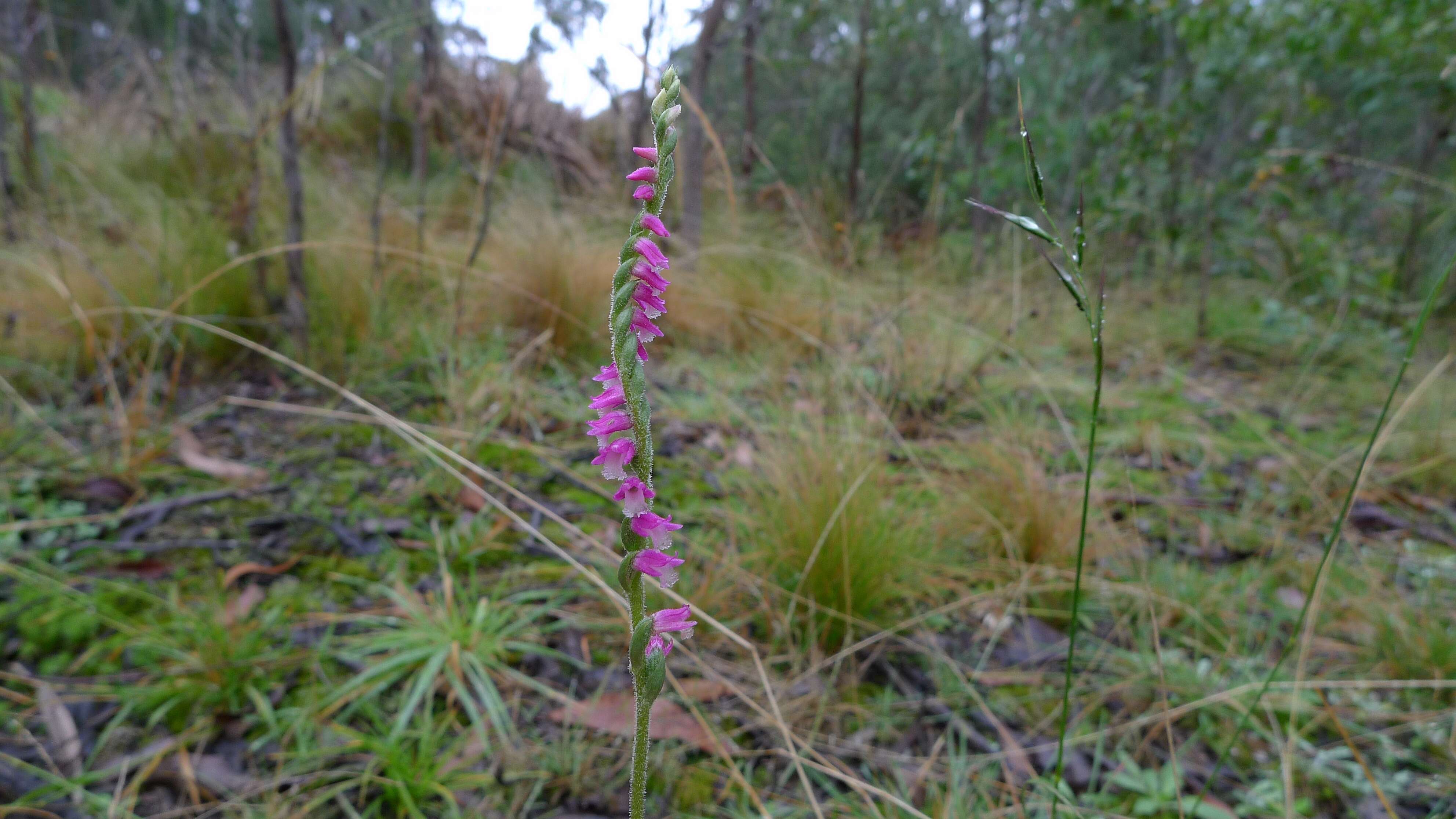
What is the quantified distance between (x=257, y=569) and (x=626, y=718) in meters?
0.97

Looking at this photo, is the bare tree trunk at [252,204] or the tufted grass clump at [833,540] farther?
the bare tree trunk at [252,204]

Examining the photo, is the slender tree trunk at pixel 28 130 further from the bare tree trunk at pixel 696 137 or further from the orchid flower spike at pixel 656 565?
the orchid flower spike at pixel 656 565

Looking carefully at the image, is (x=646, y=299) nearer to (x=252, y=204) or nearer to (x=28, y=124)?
(x=252, y=204)

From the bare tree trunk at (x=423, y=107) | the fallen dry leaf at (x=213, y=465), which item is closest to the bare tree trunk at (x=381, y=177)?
the bare tree trunk at (x=423, y=107)

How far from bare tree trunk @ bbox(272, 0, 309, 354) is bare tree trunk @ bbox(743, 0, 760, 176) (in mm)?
2343

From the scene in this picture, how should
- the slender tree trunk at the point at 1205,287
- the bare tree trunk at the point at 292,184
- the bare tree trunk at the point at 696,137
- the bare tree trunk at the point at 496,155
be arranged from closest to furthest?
the bare tree trunk at the point at 292,184
the bare tree trunk at the point at 496,155
the bare tree trunk at the point at 696,137
the slender tree trunk at the point at 1205,287

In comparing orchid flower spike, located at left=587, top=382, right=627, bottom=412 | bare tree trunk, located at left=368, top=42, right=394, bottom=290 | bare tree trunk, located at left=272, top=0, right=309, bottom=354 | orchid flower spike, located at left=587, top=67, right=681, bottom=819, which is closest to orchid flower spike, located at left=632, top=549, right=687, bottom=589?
orchid flower spike, located at left=587, top=67, right=681, bottom=819

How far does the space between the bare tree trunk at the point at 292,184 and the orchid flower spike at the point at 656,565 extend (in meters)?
2.39

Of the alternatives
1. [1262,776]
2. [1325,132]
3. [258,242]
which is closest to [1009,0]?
[1325,132]

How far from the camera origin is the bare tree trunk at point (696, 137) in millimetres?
3662

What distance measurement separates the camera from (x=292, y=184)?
2.55 m

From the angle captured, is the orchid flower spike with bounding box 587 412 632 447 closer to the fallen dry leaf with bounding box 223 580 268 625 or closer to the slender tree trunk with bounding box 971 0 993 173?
the fallen dry leaf with bounding box 223 580 268 625

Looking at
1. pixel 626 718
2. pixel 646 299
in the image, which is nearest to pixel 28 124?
pixel 626 718

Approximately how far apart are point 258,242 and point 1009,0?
697 cm
